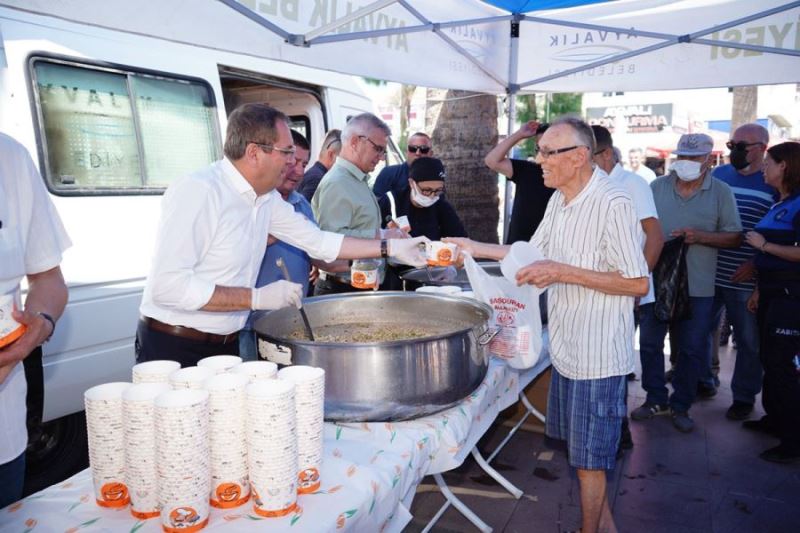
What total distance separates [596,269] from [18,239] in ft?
6.27

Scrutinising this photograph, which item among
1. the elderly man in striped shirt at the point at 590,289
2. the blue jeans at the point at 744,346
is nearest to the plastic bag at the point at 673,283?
the blue jeans at the point at 744,346

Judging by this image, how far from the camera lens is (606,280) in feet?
7.24

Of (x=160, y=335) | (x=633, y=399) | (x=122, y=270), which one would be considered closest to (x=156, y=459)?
(x=160, y=335)

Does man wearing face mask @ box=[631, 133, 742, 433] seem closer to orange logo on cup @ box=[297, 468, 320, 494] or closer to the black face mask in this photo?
the black face mask

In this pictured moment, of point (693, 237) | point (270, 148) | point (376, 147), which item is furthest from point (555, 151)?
point (693, 237)

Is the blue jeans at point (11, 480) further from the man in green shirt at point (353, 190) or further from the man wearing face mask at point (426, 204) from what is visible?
the man wearing face mask at point (426, 204)

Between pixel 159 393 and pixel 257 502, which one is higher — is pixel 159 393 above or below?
above

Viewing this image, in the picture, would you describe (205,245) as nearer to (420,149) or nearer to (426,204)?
(426,204)

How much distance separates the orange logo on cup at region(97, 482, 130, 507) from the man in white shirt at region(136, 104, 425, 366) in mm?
690

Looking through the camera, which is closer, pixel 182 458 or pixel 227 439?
pixel 182 458

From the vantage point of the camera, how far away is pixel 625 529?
2975 millimetres

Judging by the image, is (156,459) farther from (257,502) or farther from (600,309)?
(600,309)

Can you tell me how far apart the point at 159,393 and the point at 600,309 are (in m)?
1.72

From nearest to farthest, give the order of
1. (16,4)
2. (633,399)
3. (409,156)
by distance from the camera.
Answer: (16,4), (633,399), (409,156)
